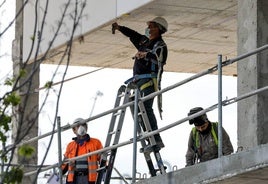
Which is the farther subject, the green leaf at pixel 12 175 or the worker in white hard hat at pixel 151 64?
the worker in white hard hat at pixel 151 64

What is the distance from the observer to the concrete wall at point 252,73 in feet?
59.8

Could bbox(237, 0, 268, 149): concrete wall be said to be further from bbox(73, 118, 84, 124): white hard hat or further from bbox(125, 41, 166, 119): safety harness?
bbox(73, 118, 84, 124): white hard hat

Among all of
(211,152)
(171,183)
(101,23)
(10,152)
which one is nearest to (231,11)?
(101,23)

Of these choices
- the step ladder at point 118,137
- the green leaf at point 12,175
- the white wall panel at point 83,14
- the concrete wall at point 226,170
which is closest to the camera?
the green leaf at point 12,175

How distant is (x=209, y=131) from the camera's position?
1834 cm

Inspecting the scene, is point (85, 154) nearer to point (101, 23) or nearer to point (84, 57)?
point (101, 23)

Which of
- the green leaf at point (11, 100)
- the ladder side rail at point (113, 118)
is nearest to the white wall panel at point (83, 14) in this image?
the ladder side rail at point (113, 118)

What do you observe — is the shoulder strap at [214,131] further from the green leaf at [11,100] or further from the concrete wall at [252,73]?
the green leaf at [11,100]

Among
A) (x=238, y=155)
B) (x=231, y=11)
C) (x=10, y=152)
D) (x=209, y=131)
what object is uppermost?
(x=231, y=11)

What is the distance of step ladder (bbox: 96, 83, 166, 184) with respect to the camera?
17969 millimetres

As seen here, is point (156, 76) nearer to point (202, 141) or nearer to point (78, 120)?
point (202, 141)

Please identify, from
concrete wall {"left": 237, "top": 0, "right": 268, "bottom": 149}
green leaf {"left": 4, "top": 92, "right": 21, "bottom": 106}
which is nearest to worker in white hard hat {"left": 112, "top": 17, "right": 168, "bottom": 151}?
concrete wall {"left": 237, "top": 0, "right": 268, "bottom": 149}

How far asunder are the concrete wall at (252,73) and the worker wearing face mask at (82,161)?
7.63ft

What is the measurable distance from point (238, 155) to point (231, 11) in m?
5.82
